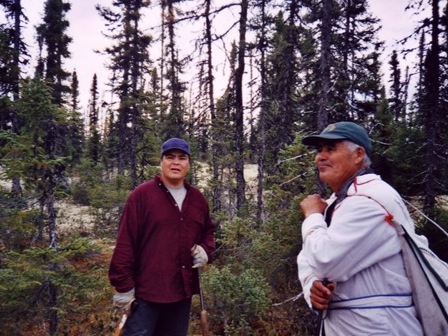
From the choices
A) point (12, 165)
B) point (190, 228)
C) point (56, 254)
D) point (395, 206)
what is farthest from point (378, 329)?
point (12, 165)

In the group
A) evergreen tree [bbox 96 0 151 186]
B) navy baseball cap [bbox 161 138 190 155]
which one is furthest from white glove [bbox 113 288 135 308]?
evergreen tree [bbox 96 0 151 186]

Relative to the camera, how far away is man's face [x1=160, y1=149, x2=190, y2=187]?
378 cm

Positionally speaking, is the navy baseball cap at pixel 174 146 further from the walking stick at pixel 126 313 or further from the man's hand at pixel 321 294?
the man's hand at pixel 321 294

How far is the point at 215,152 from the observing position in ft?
53.3

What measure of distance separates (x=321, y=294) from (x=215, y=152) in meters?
14.6

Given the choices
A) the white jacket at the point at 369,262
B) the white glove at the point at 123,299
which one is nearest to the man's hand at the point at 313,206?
the white jacket at the point at 369,262

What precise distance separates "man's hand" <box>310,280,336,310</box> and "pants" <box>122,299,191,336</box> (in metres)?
2.26

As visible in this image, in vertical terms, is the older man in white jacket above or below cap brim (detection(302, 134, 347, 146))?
below

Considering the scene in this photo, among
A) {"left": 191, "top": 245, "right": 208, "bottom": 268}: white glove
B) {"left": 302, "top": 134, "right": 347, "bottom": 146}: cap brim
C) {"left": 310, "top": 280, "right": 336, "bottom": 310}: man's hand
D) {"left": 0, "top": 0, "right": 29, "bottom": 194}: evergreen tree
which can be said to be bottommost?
{"left": 191, "top": 245, "right": 208, "bottom": 268}: white glove

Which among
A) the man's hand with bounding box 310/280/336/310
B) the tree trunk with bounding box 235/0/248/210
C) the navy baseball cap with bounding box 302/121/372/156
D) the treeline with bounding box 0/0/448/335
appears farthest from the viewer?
the tree trunk with bounding box 235/0/248/210

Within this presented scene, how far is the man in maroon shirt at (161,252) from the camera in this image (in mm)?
3426

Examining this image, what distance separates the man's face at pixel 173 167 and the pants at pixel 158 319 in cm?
135

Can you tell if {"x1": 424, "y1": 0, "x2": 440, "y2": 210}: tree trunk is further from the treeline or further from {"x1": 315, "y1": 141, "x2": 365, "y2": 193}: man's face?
{"x1": 315, "y1": 141, "x2": 365, "y2": 193}: man's face

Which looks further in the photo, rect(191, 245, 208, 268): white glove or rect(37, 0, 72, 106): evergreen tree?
rect(37, 0, 72, 106): evergreen tree
